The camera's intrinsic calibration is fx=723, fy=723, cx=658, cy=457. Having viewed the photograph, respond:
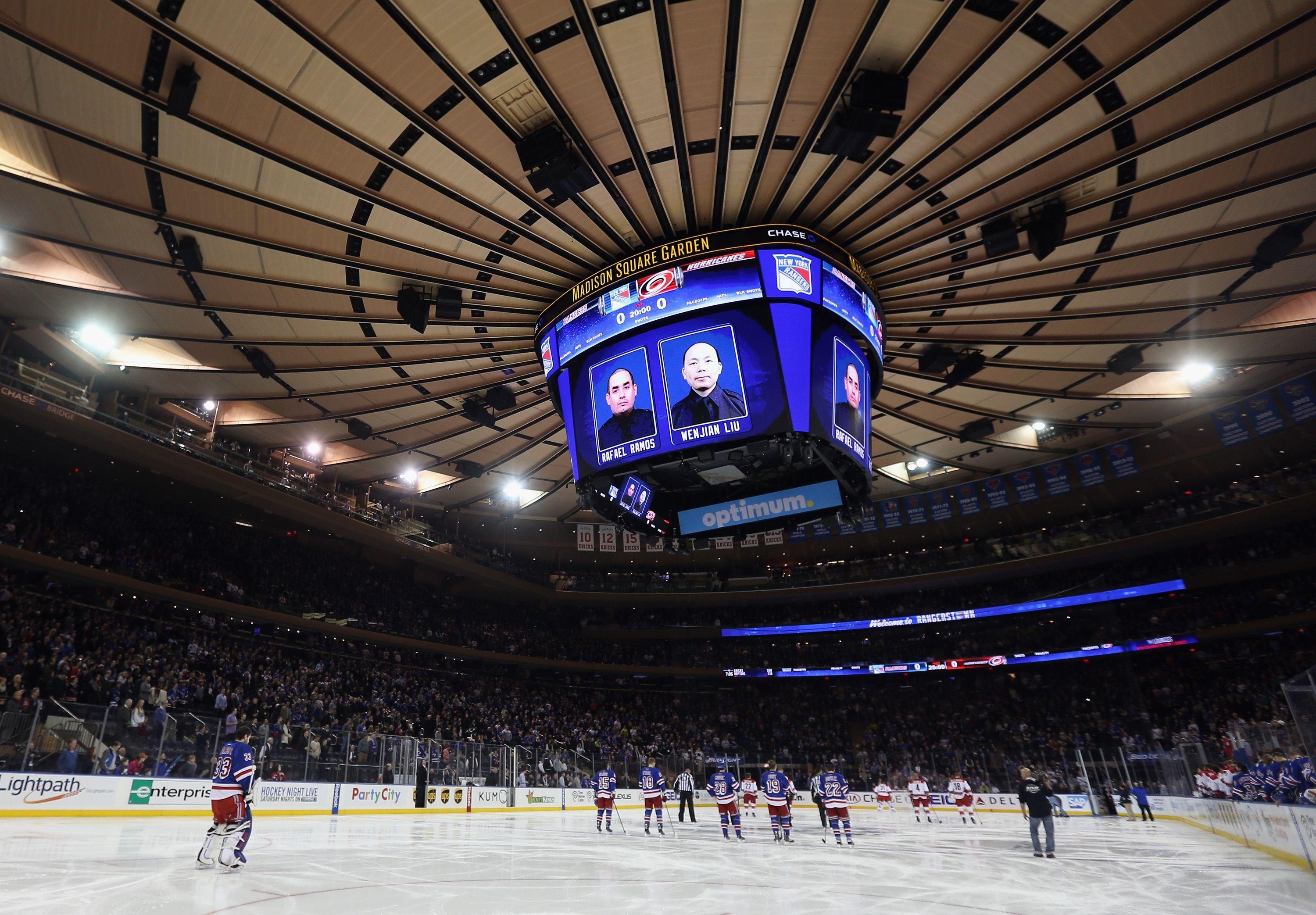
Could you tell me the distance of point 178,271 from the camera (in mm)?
17766

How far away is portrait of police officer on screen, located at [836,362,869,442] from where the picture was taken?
1611cm

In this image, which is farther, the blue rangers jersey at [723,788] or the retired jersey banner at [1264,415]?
the retired jersey banner at [1264,415]

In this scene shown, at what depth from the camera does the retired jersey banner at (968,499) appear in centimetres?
3806

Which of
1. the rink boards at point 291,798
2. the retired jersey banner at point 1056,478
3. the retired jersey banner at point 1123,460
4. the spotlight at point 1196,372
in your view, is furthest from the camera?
the retired jersey banner at point 1056,478

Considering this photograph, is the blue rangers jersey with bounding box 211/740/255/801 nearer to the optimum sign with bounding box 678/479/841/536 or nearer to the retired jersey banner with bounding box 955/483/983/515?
the optimum sign with bounding box 678/479/841/536

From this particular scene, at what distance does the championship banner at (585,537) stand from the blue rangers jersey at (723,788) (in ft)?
70.5

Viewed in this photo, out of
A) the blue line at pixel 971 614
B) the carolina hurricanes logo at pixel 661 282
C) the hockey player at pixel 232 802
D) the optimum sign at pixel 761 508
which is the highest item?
the carolina hurricanes logo at pixel 661 282

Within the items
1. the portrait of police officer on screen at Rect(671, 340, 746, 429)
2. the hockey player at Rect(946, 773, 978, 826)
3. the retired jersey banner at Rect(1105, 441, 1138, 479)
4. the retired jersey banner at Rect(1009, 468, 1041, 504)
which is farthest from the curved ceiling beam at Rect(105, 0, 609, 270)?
the retired jersey banner at Rect(1105, 441, 1138, 479)

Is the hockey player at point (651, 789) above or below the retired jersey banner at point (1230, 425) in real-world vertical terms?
below

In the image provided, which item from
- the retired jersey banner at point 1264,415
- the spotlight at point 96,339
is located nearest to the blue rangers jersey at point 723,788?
the spotlight at point 96,339

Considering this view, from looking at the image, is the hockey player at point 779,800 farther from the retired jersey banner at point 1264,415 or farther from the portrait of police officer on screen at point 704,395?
the retired jersey banner at point 1264,415

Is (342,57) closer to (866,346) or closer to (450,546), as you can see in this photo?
(866,346)

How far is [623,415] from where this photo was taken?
1644 centimetres

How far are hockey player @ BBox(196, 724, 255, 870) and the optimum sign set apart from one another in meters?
11.7
